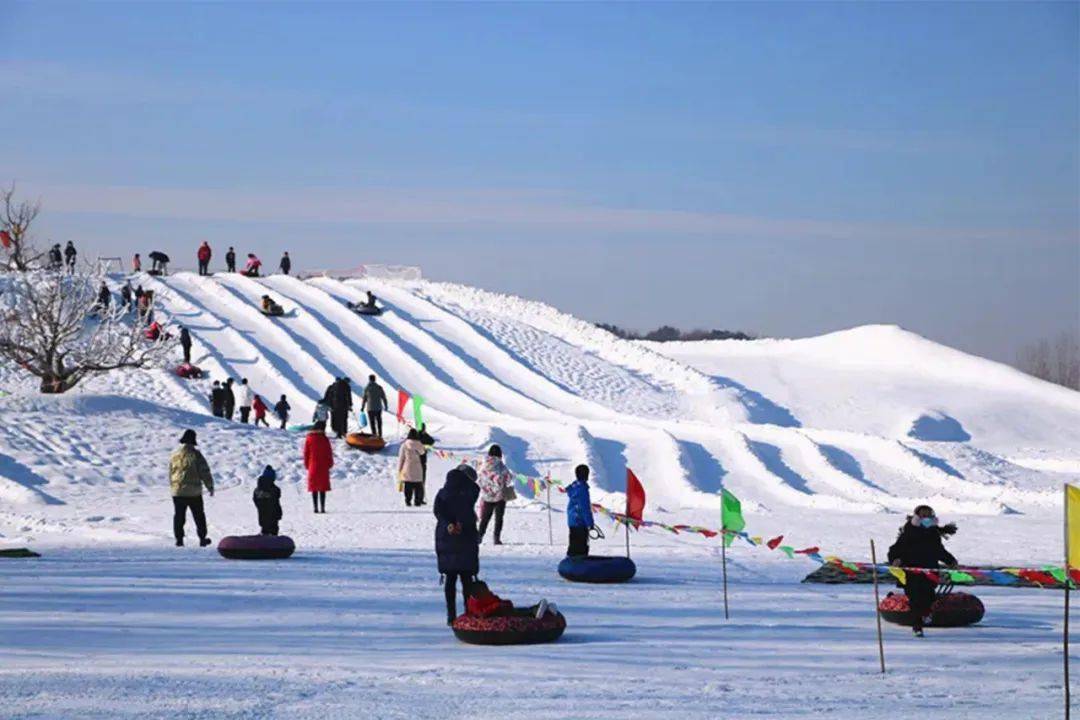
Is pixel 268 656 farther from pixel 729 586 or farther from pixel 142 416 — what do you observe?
pixel 142 416

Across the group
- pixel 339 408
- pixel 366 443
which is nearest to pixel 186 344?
pixel 339 408

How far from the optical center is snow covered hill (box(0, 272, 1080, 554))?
26500 millimetres

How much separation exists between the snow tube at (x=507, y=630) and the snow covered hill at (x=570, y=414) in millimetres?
7878

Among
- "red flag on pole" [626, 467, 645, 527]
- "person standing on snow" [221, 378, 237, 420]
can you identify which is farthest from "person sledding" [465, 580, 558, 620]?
"person standing on snow" [221, 378, 237, 420]

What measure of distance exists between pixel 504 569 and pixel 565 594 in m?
2.04

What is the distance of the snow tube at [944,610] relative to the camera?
1291cm

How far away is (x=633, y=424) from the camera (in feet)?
119

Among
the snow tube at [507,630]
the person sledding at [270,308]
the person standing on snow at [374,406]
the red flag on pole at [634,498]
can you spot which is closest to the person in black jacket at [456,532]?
the snow tube at [507,630]

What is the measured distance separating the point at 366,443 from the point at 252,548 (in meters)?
12.5

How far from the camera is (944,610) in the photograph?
42.6 feet

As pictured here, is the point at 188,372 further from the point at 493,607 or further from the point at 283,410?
the point at 493,607

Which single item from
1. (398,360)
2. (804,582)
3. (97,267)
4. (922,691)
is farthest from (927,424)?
(922,691)

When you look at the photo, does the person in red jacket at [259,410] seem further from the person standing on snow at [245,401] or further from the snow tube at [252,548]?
the snow tube at [252,548]

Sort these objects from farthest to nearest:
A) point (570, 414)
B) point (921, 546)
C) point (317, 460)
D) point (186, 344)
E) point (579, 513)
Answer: point (186, 344), point (570, 414), point (317, 460), point (579, 513), point (921, 546)
